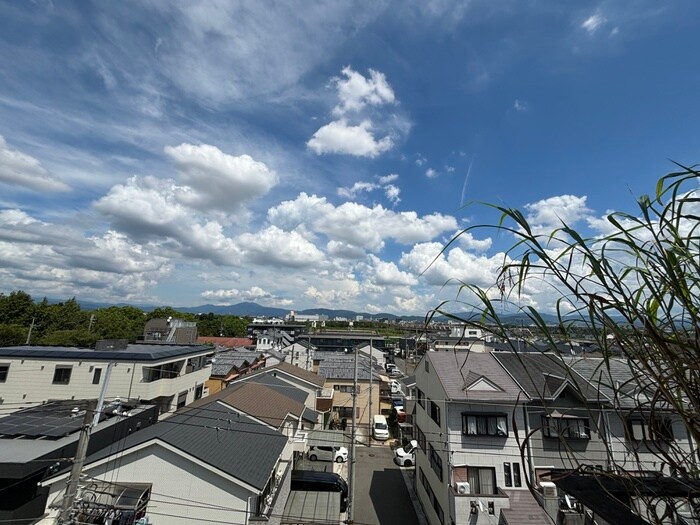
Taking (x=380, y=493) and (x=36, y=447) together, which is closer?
(x=36, y=447)

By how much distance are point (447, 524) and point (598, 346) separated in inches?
486

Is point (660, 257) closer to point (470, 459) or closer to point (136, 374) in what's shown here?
point (470, 459)

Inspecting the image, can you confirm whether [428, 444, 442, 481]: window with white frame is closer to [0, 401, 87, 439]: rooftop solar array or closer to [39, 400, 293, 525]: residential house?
[39, 400, 293, 525]: residential house

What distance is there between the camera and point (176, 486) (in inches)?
348

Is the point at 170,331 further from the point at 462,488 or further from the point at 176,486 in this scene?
the point at 462,488

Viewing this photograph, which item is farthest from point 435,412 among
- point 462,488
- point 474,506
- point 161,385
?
point 161,385

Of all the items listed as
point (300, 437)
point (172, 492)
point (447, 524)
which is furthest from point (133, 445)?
point (447, 524)

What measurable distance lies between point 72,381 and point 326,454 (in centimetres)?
1323

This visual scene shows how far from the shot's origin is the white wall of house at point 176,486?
861cm

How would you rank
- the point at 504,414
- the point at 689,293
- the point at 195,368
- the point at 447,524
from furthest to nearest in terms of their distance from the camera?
1. the point at 195,368
2. the point at 504,414
3. the point at 447,524
4. the point at 689,293

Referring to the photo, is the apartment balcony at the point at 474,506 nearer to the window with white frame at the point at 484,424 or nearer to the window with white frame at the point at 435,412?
the window with white frame at the point at 484,424

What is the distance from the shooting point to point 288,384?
21.7 metres

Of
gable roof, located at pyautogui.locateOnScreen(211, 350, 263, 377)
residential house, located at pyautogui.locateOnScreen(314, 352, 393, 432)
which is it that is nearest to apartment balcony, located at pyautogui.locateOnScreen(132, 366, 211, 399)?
gable roof, located at pyautogui.locateOnScreen(211, 350, 263, 377)

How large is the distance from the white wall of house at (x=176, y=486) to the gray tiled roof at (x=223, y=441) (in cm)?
22
